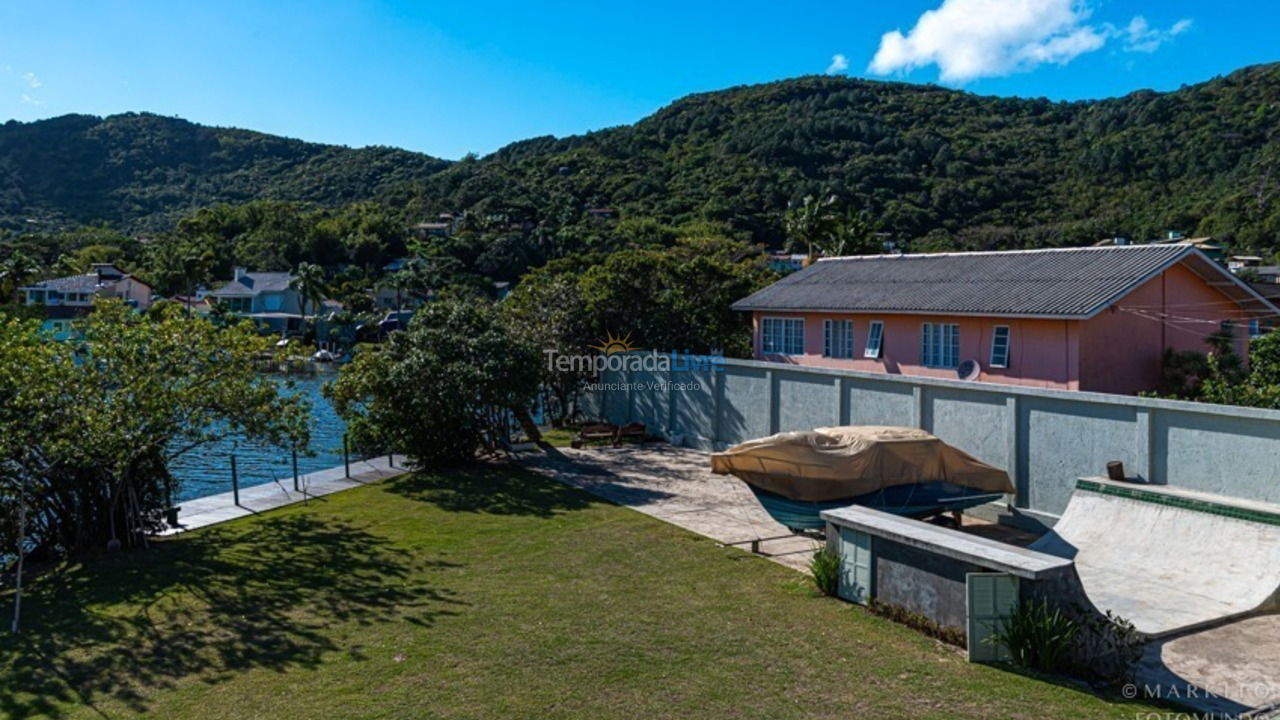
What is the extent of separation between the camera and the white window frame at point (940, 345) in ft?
71.5

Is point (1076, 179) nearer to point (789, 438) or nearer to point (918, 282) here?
point (918, 282)

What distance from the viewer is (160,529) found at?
13.5 meters

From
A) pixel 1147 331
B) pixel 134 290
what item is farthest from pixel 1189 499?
pixel 134 290

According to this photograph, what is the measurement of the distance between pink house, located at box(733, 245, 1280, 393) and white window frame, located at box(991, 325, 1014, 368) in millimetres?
25

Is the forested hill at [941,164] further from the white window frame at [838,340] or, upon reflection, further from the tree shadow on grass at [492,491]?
the tree shadow on grass at [492,491]

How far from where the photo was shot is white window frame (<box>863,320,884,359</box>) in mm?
23750

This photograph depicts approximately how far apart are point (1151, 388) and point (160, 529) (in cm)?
2152

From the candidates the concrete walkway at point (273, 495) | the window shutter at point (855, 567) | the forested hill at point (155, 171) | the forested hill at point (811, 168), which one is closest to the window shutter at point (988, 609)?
the window shutter at point (855, 567)

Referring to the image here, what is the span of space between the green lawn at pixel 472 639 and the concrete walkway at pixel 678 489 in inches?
41.5

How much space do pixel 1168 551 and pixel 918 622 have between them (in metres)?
4.36

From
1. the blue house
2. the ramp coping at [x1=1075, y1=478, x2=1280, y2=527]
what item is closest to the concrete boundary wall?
the ramp coping at [x1=1075, y1=478, x2=1280, y2=527]

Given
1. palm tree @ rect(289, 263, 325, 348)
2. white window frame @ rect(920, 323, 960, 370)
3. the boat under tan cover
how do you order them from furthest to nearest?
palm tree @ rect(289, 263, 325, 348) < white window frame @ rect(920, 323, 960, 370) < the boat under tan cover

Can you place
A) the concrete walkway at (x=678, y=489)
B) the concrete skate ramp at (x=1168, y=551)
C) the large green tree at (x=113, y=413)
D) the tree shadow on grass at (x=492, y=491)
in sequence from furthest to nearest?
1. the tree shadow on grass at (x=492, y=491)
2. the concrete walkway at (x=678, y=489)
3. the large green tree at (x=113, y=413)
4. the concrete skate ramp at (x=1168, y=551)

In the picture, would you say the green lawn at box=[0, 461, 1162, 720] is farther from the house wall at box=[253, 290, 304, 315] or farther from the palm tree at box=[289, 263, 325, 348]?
the house wall at box=[253, 290, 304, 315]
